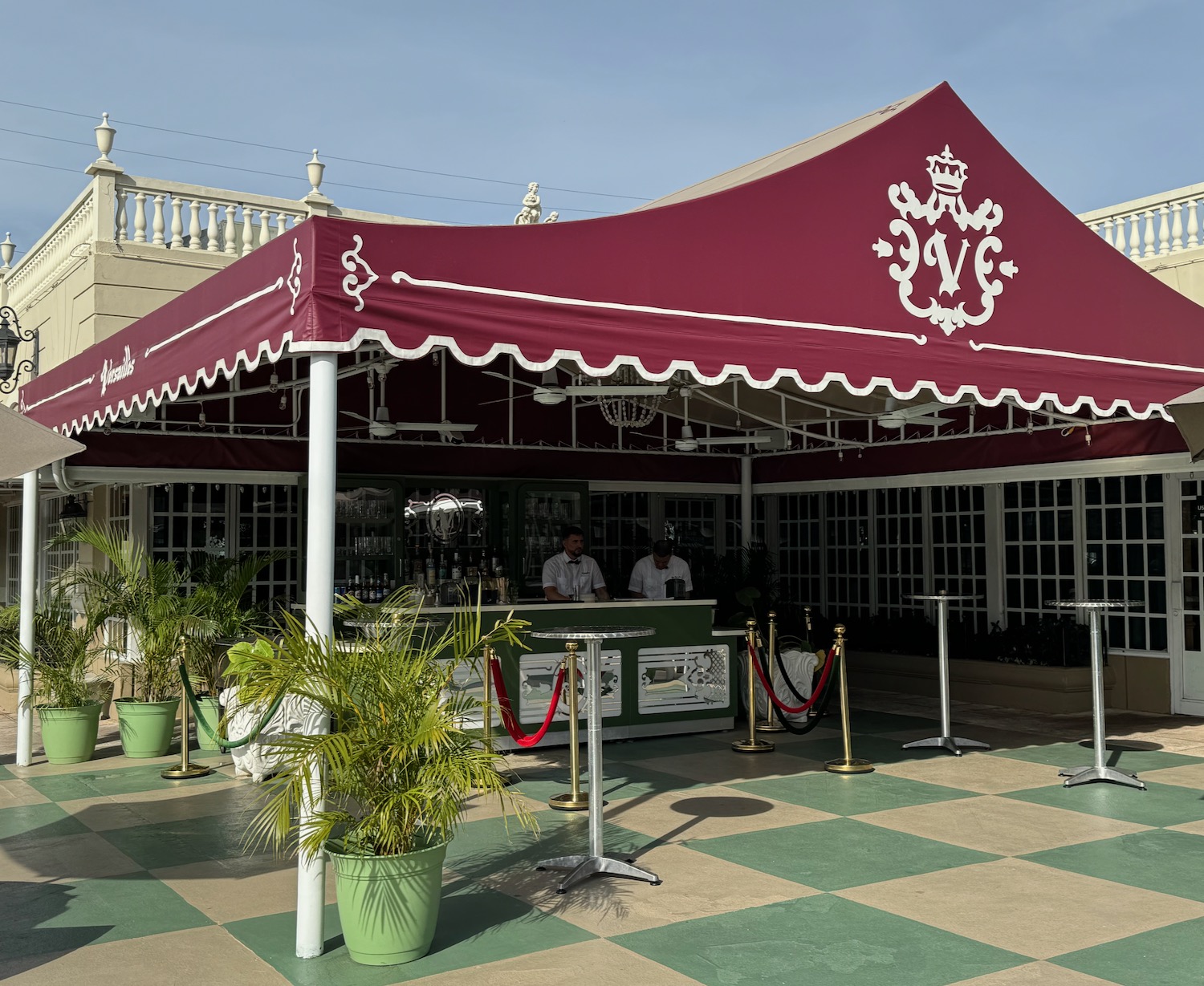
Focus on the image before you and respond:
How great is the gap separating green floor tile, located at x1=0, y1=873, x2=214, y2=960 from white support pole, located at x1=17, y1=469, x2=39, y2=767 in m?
3.58

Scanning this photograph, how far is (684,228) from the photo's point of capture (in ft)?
19.3

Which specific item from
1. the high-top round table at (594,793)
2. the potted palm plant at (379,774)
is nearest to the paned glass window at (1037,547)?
the high-top round table at (594,793)

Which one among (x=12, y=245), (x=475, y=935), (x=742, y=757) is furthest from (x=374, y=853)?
(x=12, y=245)

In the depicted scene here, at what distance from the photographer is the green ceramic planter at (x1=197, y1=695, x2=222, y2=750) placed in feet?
A: 29.7

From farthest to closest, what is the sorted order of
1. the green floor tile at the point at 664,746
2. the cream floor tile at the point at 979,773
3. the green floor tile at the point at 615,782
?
the green floor tile at the point at 664,746
the cream floor tile at the point at 979,773
the green floor tile at the point at 615,782

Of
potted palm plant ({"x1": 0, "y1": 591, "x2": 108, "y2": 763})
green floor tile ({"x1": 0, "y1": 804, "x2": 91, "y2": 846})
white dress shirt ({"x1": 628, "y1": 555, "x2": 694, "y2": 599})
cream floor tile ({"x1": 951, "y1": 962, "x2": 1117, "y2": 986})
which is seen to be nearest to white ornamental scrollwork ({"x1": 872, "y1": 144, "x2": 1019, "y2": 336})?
cream floor tile ({"x1": 951, "y1": 962, "x2": 1117, "y2": 986})

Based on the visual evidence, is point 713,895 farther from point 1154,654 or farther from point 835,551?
point 835,551

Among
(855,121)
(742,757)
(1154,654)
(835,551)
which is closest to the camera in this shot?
(855,121)

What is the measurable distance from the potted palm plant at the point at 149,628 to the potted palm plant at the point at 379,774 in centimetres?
458

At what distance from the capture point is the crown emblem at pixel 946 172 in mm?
6832

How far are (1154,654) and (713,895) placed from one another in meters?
7.68

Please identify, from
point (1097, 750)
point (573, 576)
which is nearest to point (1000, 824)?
point (1097, 750)

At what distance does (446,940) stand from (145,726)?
5.21 m

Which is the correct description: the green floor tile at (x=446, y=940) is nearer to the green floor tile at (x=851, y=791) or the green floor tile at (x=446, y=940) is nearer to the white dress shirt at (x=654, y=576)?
the green floor tile at (x=851, y=791)
